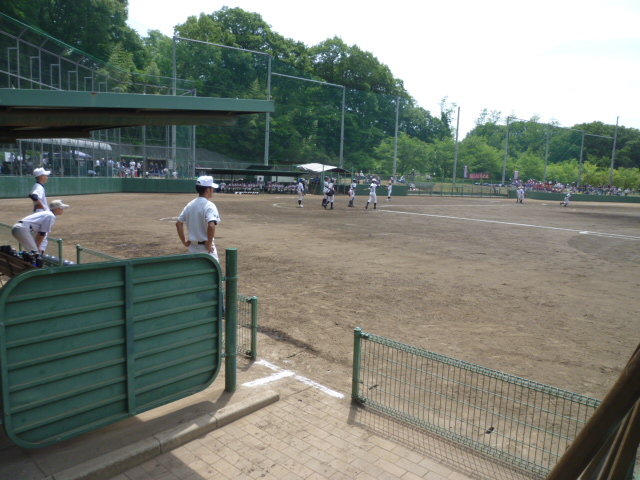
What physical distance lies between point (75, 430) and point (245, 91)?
2236 inches

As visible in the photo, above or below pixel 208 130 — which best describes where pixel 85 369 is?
below

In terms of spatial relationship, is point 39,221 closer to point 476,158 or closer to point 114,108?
point 114,108

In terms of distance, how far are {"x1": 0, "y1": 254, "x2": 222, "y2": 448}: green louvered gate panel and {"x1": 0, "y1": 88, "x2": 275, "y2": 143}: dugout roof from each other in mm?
1535

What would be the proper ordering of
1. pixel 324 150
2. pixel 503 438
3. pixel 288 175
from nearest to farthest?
1. pixel 503 438
2. pixel 288 175
3. pixel 324 150

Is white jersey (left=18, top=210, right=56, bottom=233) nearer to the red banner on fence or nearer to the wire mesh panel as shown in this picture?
the wire mesh panel

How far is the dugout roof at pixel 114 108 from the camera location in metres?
4.13

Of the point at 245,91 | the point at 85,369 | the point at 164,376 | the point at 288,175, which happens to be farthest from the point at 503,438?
the point at 245,91

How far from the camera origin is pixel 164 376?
4223 millimetres

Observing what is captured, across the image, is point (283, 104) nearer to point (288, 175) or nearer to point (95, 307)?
point (288, 175)

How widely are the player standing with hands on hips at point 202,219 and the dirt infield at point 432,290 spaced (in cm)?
160

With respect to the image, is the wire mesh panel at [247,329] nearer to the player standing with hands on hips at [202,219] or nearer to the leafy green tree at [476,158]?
the player standing with hands on hips at [202,219]

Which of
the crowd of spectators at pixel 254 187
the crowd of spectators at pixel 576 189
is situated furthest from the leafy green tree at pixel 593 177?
the crowd of spectators at pixel 254 187

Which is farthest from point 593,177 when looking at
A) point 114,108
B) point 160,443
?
point 160,443

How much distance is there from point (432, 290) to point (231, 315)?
5900mm
